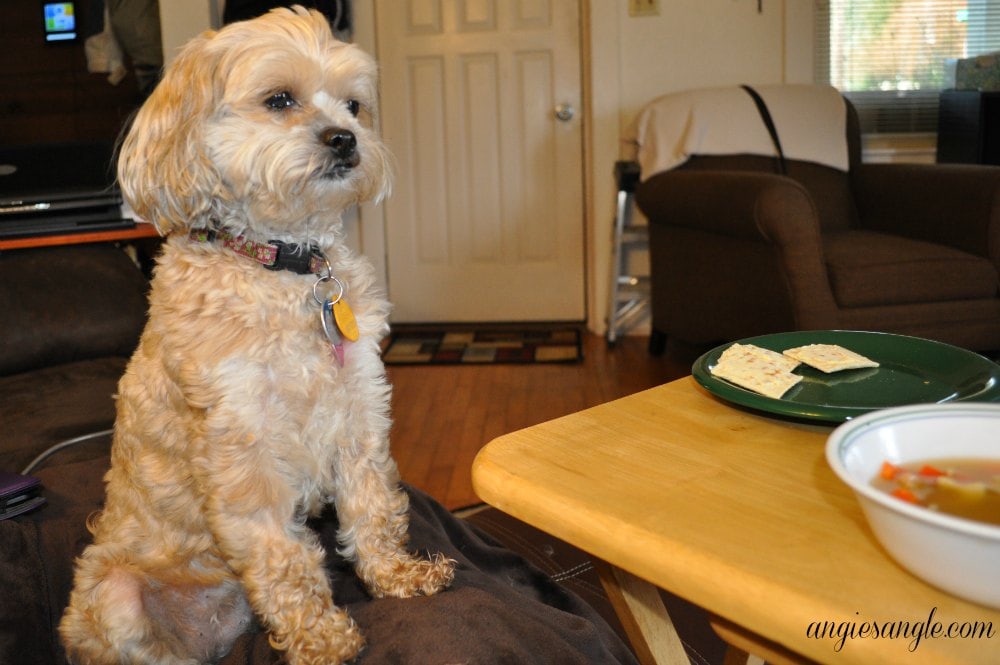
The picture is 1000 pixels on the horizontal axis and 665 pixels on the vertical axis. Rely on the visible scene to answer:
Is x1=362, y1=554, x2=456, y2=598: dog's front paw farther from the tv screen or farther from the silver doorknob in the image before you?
the tv screen

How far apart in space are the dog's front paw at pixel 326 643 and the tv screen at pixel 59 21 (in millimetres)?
6080

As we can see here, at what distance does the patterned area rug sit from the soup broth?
3.56m

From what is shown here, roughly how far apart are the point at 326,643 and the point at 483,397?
2670 mm

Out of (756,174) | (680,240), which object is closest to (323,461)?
(756,174)

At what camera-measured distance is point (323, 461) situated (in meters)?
1.42

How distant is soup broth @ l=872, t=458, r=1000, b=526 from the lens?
0.72 metres

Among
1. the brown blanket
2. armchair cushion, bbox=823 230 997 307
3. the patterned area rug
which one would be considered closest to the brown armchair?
armchair cushion, bbox=823 230 997 307

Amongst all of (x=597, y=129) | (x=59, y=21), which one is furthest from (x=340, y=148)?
(x=59, y=21)

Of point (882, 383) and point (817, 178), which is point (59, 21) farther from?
point (882, 383)

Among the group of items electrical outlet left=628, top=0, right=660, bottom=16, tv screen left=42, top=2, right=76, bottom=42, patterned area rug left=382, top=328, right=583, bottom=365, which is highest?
tv screen left=42, top=2, right=76, bottom=42

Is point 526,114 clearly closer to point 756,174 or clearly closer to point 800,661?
point 756,174

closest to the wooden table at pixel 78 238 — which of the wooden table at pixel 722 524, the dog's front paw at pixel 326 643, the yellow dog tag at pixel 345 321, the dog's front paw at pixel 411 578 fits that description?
the yellow dog tag at pixel 345 321

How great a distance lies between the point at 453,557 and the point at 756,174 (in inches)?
85.5

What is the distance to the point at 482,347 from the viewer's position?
4.66 meters
